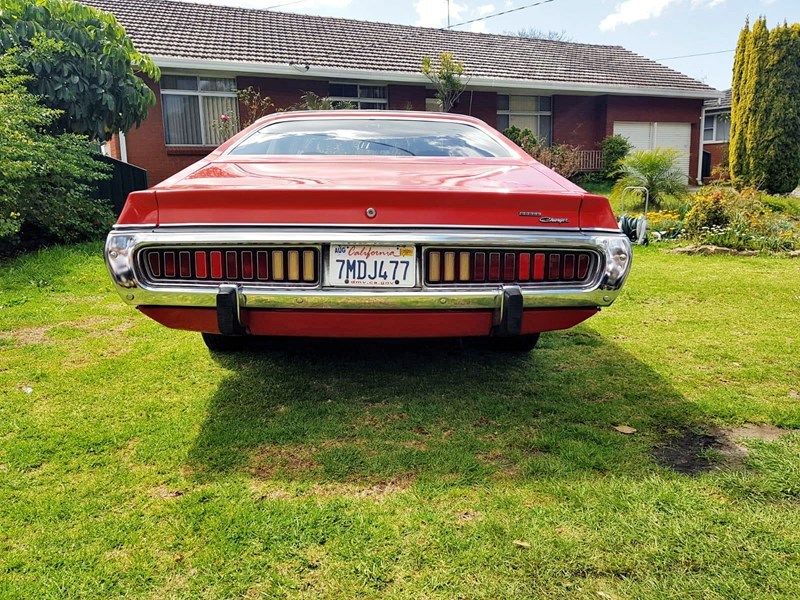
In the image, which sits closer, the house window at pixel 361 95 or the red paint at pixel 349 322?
the red paint at pixel 349 322

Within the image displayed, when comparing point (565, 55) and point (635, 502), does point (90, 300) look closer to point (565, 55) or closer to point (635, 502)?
point (635, 502)

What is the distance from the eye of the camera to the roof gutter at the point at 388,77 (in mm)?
12680

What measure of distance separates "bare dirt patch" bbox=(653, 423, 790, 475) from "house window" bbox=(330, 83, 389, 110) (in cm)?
1353

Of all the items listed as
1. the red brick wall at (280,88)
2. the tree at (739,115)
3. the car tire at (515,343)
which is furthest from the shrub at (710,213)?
the red brick wall at (280,88)

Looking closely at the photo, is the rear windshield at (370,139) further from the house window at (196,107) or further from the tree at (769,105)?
the tree at (769,105)

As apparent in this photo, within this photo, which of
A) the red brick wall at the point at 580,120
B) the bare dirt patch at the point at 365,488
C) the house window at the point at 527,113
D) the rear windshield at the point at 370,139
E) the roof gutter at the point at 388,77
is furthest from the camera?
the red brick wall at the point at 580,120

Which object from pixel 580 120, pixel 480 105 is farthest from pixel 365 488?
pixel 580 120

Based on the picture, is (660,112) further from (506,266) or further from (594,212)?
(506,266)

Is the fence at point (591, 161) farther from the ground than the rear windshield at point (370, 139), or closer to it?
farther from the ground

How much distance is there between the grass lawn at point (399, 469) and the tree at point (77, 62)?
500cm

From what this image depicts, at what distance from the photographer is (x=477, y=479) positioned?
2.15 m

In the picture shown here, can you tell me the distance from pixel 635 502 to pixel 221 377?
2.06 m

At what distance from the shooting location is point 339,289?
2357 millimetres

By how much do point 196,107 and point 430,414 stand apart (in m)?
12.6
